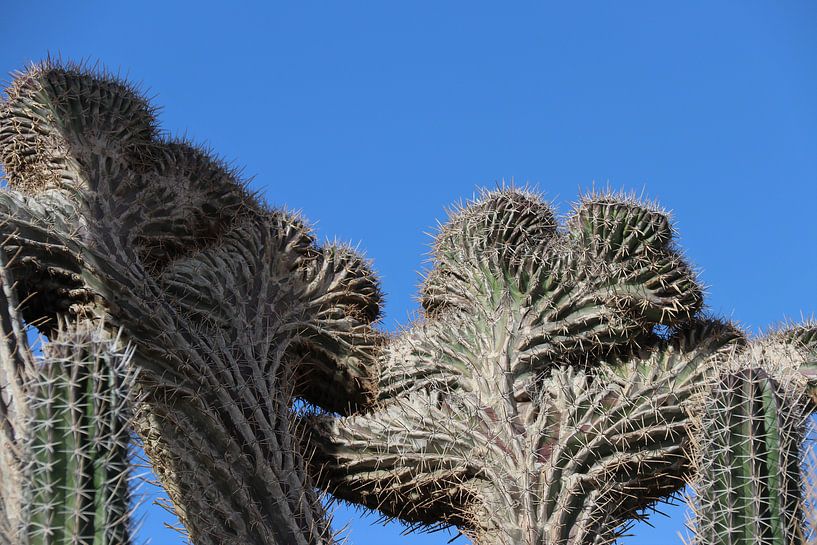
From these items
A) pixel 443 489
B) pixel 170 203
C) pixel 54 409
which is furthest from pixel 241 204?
pixel 54 409

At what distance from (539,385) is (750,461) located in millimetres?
1998

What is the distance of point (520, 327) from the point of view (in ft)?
19.5

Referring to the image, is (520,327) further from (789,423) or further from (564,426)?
(789,423)

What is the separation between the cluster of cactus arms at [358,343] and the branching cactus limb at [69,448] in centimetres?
116

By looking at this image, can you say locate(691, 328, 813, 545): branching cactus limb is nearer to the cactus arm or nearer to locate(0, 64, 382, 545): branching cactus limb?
the cactus arm

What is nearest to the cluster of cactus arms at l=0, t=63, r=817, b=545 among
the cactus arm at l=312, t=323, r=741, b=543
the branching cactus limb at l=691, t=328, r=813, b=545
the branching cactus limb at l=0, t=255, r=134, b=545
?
the cactus arm at l=312, t=323, r=741, b=543

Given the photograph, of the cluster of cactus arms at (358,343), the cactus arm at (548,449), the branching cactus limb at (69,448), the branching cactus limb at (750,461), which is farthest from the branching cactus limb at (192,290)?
the branching cactus limb at (750,461)

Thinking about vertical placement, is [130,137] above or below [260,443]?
above

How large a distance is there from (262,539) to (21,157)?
272 cm

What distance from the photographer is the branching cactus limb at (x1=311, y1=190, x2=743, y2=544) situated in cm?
545

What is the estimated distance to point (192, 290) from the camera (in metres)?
5.95

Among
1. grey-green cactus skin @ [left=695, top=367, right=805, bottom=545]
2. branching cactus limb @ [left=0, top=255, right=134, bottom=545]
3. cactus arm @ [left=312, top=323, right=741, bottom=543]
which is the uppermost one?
cactus arm @ [left=312, top=323, right=741, bottom=543]

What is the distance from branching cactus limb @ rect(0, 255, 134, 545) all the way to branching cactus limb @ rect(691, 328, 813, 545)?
89.2 inches

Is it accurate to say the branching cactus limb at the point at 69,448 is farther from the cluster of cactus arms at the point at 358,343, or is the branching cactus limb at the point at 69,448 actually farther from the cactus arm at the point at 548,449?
the cactus arm at the point at 548,449
